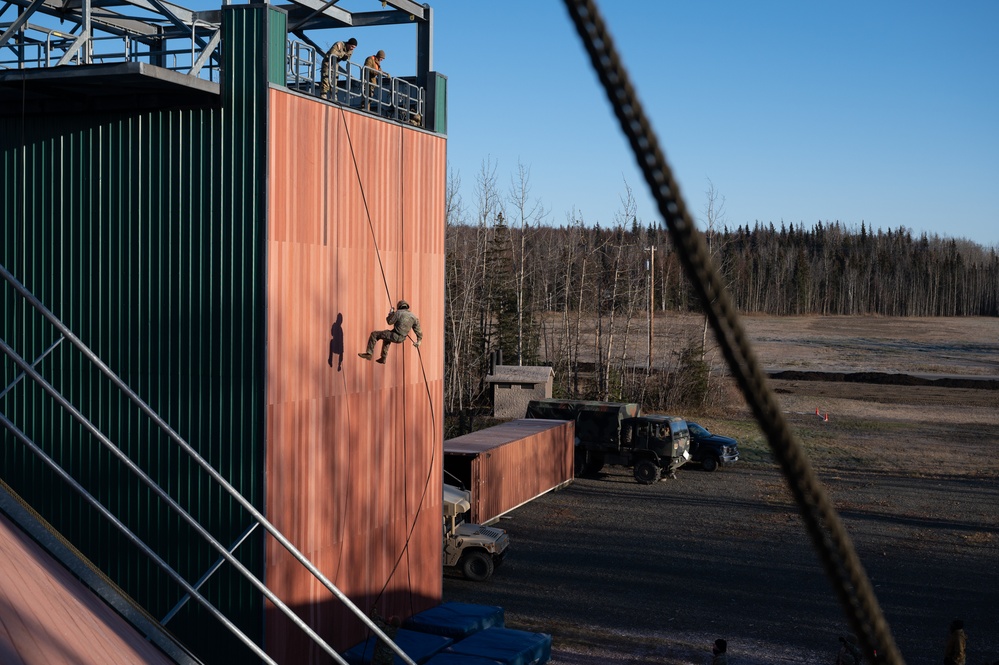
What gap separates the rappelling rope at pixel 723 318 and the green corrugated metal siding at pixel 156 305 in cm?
1123

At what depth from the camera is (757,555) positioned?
69.3ft

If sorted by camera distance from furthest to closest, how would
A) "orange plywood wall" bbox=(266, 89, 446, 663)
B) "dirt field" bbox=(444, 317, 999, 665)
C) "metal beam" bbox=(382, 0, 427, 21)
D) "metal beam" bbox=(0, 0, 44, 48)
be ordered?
"dirt field" bbox=(444, 317, 999, 665) < "metal beam" bbox=(382, 0, 427, 21) < "orange plywood wall" bbox=(266, 89, 446, 663) < "metal beam" bbox=(0, 0, 44, 48)

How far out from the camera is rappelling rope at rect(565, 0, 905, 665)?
144 centimetres

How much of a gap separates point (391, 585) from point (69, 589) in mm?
10321

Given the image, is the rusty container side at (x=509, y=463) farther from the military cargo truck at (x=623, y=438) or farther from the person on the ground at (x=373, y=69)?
the person on the ground at (x=373, y=69)

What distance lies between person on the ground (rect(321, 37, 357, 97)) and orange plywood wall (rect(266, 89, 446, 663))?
1.43ft

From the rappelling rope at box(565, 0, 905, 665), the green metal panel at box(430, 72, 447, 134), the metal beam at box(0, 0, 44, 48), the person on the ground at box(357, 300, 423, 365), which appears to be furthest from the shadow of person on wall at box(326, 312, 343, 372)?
the rappelling rope at box(565, 0, 905, 665)

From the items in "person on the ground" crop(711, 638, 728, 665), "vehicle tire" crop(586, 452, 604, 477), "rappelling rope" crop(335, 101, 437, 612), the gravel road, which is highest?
"rappelling rope" crop(335, 101, 437, 612)

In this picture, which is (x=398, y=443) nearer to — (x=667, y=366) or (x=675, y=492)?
(x=675, y=492)

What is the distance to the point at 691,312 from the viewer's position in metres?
82.4

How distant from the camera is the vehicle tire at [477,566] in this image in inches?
754

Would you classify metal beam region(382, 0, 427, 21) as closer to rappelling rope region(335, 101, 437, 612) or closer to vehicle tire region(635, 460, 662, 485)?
rappelling rope region(335, 101, 437, 612)

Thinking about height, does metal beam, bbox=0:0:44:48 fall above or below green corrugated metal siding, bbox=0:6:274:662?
above

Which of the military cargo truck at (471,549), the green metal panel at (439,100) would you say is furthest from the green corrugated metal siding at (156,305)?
the military cargo truck at (471,549)
